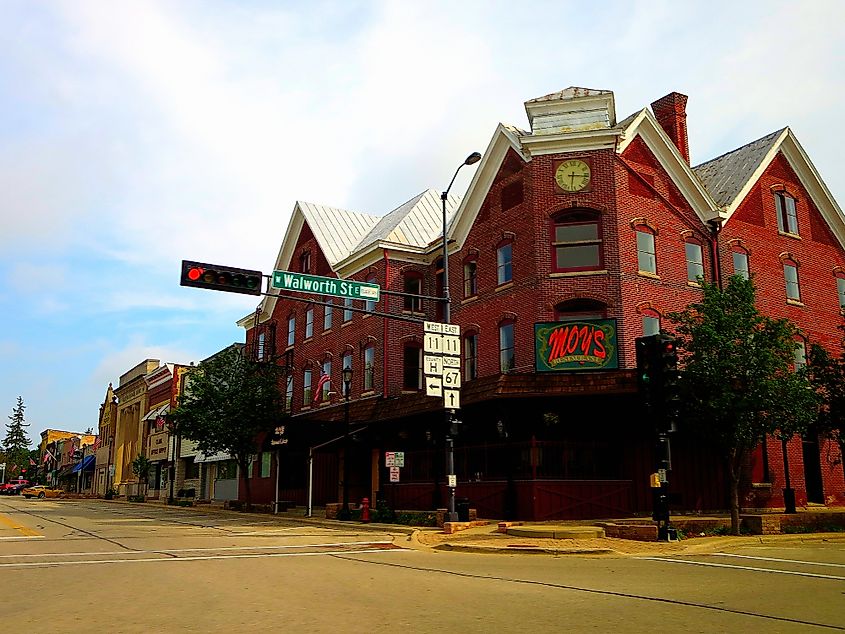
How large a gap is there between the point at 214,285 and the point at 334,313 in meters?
23.8

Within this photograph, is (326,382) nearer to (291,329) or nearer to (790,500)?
(291,329)

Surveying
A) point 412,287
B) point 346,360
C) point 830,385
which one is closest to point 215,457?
point 346,360

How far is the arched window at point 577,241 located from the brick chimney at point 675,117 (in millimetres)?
7105

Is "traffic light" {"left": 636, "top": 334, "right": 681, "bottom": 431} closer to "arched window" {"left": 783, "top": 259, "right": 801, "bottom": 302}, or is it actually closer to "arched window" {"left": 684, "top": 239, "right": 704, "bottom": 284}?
"arched window" {"left": 684, "top": 239, "right": 704, "bottom": 284}

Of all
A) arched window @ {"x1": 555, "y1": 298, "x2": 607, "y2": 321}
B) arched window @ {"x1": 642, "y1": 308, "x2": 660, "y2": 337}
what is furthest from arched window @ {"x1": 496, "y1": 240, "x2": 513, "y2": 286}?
arched window @ {"x1": 642, "y1": 308, "x2": 660, "y2": 337}

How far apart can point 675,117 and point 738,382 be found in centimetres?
1588

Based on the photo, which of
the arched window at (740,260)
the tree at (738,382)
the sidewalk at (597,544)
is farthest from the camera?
the arched window at (740,260)

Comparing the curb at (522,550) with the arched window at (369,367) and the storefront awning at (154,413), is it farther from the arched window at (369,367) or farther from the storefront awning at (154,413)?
the storefront awning at (154,413)

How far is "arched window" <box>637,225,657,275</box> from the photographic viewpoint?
28.7 metres

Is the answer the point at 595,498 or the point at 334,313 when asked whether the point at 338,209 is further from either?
the point at 595,498

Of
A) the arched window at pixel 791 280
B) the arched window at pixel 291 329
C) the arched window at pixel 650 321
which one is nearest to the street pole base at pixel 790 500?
the arched window at pixel 650 321

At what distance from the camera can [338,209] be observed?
4678 centimetres

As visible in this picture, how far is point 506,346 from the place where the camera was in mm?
29500

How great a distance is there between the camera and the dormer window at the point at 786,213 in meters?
34.0
